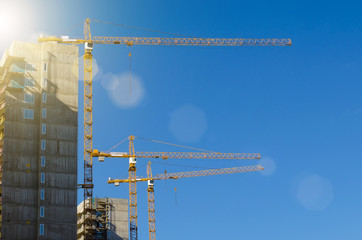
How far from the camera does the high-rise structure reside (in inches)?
5753

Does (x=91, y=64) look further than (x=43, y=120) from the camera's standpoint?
Yes

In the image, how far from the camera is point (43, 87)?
154 meters

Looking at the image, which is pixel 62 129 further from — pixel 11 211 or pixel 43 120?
pixel 11 211

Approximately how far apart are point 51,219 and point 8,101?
30.2 m

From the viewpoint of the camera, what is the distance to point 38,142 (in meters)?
152

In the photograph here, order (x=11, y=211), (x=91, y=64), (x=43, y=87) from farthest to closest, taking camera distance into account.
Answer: (x=91, y=64) < (x=43, y=87) < (x=11, y=211)

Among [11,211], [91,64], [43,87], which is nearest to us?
[11,211]

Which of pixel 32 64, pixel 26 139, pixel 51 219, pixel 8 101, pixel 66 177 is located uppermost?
pixel 32 64

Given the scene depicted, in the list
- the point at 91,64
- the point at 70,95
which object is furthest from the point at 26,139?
the point at 91,64

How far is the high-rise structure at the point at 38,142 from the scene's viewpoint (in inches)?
5753

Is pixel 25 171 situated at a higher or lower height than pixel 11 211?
higher

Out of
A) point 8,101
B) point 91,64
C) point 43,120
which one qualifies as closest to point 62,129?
point 43,120

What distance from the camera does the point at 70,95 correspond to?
6225 inches

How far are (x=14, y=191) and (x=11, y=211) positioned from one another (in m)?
4.85
